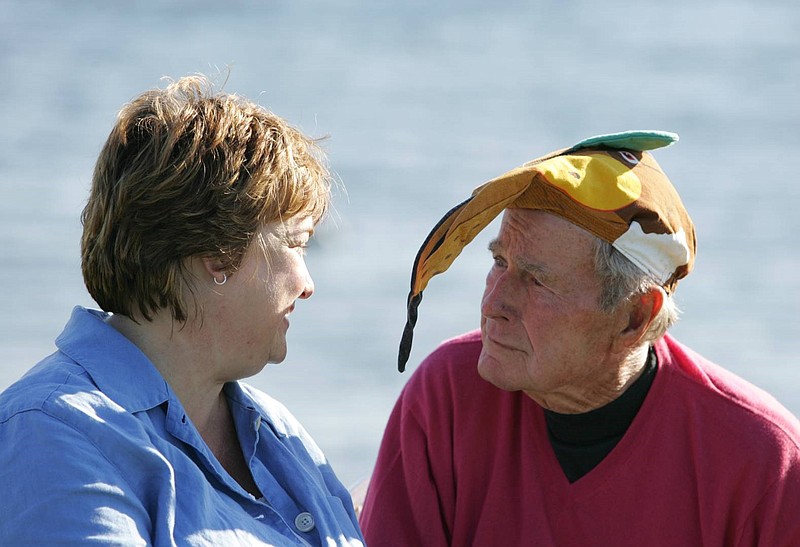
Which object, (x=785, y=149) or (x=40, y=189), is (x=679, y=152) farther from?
(x=40, y=189)

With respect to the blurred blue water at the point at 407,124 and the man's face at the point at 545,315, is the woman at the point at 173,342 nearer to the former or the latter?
the man's face at the point at 545,315

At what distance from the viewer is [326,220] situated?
8.68 ft

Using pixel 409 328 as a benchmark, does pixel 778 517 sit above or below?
below

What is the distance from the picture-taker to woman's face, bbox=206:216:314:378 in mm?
2426

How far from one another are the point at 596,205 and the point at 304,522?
0.90m

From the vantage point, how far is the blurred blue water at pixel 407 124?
6.11m

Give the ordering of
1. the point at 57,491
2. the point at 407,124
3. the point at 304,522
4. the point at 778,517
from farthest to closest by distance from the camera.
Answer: the point at 407,124 → the point at 778,517 → the point at 304,522 → the point at 57,491

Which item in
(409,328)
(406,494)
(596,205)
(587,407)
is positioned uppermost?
(596,205)

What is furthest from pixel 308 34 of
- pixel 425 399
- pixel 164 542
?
pixel 164 542

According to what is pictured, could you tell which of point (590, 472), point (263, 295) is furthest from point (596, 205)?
point (263, 295)

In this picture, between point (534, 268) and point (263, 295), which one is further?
point (534, 268)

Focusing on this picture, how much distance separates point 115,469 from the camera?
2.16m

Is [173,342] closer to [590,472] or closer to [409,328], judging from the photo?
[409,328]

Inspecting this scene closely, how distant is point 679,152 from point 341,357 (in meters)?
3.14
